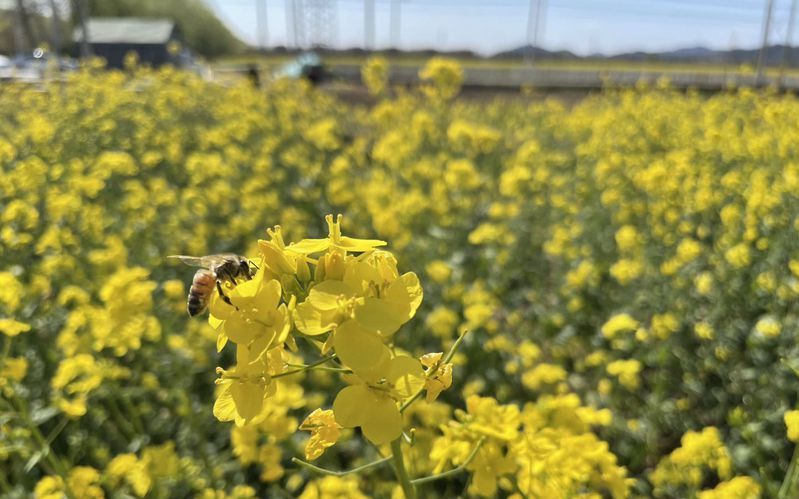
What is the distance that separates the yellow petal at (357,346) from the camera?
27.1 inches

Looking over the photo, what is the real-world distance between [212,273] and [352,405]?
16.1 inches

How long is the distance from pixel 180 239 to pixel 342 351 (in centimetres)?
276

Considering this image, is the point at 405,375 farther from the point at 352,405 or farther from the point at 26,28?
the point at 26,28

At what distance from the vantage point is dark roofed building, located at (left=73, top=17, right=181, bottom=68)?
1597cm

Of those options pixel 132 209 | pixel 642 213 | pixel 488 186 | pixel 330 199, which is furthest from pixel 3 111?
A: pixel 642 213

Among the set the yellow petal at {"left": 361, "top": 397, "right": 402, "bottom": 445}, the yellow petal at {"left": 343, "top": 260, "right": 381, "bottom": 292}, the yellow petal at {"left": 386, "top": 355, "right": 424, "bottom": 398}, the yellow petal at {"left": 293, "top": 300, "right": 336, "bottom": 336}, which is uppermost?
the yellow petal at {"left": 343, "top": 260, "right": 381, "bottom": 292}

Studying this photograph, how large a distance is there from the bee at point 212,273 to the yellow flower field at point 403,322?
2 cm

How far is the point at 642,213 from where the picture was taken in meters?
3.35

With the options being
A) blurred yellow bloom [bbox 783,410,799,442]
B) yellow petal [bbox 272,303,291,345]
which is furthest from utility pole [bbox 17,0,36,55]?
blurred yellow bloom [bbox 783,410,799,442]

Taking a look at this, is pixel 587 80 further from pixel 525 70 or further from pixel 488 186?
pixel 488 186

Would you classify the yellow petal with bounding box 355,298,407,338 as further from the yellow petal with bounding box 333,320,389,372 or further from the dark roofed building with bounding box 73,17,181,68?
the dark roofed building with bounding box 73,17,181,68

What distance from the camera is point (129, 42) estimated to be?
52.6ft

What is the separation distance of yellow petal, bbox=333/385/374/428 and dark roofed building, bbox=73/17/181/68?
16.8 metres

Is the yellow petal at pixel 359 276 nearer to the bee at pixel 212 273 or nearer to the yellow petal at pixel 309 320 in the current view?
the yellow petal at pixel 309 320
